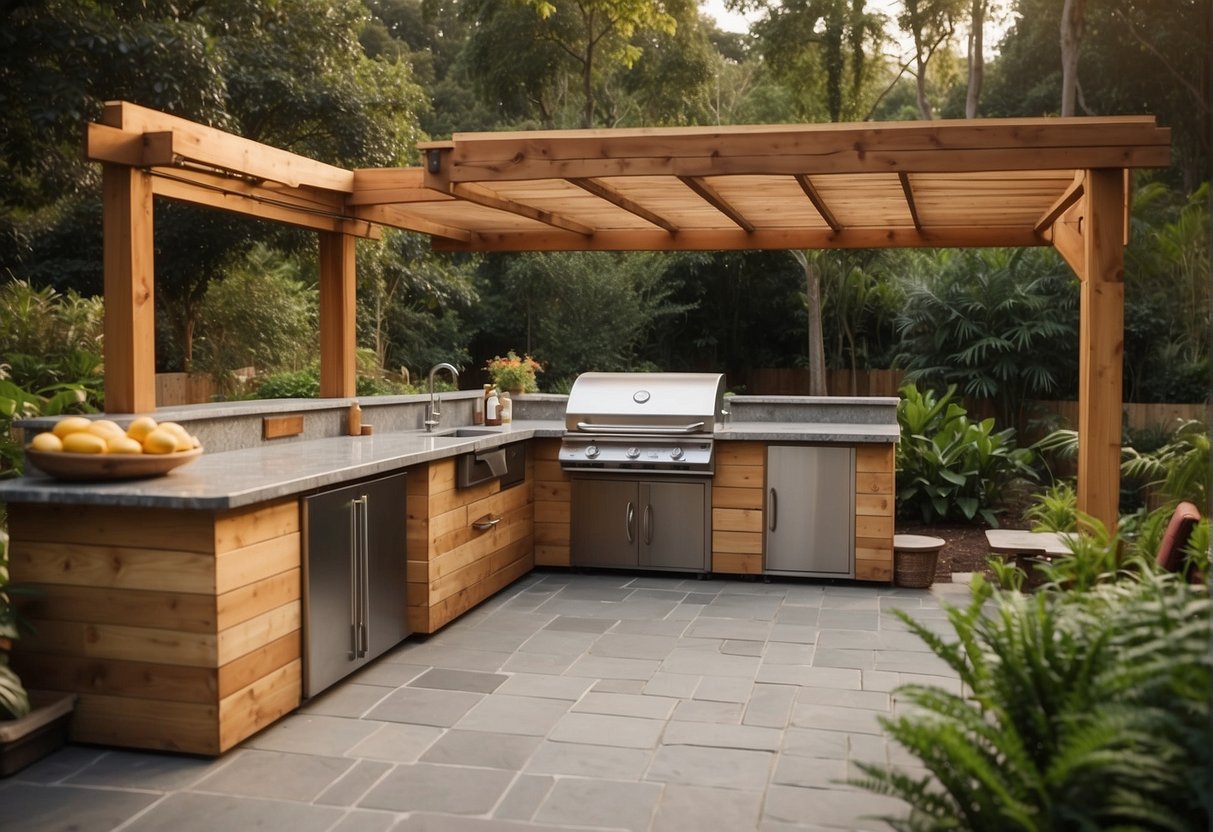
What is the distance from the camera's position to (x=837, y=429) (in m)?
6.61

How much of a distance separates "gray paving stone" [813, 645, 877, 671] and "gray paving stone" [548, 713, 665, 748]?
3.64ft

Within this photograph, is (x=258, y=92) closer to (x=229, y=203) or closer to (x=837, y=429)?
(x=229, y=203)

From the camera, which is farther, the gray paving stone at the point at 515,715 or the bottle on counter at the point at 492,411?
the bottle on counter at the point at 492,411

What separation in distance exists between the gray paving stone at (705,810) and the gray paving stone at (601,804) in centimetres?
4

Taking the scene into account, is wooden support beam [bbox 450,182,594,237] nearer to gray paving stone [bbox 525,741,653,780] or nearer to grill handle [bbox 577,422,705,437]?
grill handle [bbox 577,422,705,437]

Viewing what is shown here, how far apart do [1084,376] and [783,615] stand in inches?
73.6

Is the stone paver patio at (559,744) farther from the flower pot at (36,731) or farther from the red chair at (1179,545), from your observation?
the red chair at (1179,545)

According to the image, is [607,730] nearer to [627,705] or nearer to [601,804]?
[627,705]

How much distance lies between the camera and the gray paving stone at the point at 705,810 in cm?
314

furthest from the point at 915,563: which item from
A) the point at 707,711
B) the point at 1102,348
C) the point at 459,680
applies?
the point at 459,680

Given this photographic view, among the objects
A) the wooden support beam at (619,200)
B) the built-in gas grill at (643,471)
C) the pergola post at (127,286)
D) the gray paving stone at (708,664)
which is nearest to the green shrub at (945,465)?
the built-in gas grill at (643,471)

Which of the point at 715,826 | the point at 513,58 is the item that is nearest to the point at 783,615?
the point at 715,826

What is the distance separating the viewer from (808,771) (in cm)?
357

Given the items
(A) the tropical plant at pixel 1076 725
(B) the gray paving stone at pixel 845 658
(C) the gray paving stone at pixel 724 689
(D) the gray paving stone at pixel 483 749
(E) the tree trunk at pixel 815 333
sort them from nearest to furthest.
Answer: (A) the tropical plant at pixel 1076 725 < (D) the gray paving stone at pixel 483 749 < (C) the gray paving stone at pixel 724 689 < (B) the gray paving stone at pixel 845 658 < (E) the tree trunk at pixel 815 333
